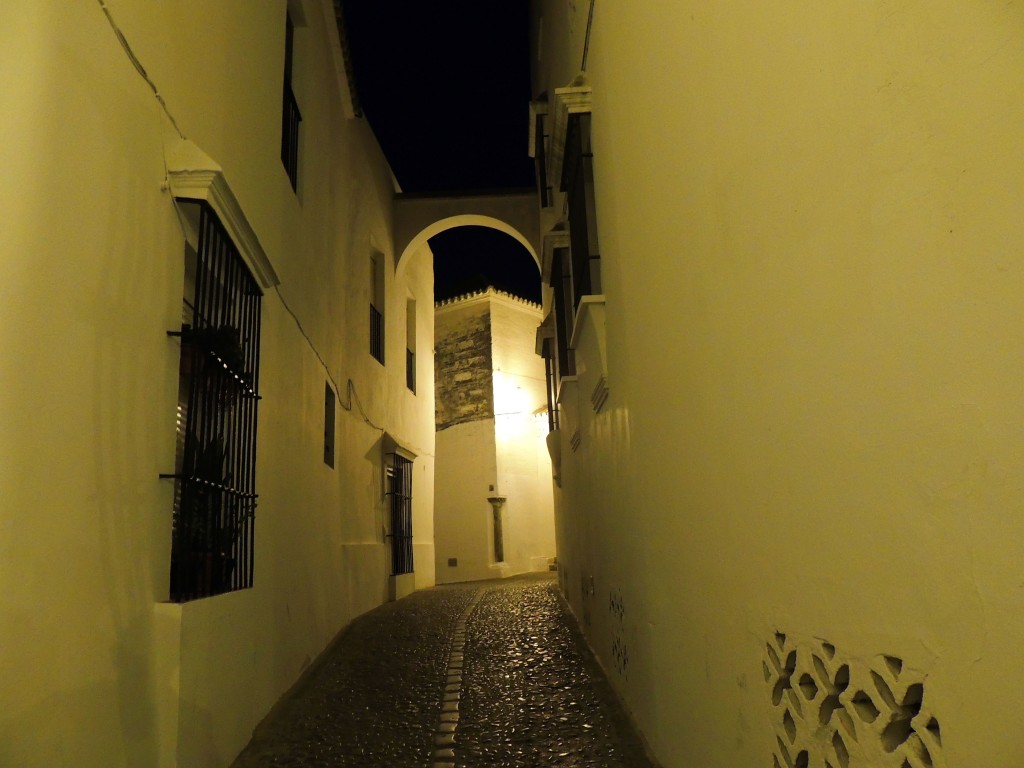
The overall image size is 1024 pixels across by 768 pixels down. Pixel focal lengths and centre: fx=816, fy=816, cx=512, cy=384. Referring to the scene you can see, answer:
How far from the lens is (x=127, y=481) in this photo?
3.14 meters

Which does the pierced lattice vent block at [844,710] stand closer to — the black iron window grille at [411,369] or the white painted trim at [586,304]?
the white painted trim at [586,304]

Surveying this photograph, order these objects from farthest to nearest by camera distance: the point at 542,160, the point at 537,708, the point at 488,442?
the point at 488,442
the point at 542,160
the point at 537,708

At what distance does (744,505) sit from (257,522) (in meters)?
3.45

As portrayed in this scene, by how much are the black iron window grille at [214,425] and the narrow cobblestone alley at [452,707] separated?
1.01m

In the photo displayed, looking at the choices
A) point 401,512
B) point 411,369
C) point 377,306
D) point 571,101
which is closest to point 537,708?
point 571,101

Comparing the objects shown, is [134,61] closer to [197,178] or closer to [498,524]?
[197,178]

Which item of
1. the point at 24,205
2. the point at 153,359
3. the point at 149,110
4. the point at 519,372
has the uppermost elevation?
the point at 519,372

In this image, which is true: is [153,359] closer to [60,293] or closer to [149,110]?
[60,293]

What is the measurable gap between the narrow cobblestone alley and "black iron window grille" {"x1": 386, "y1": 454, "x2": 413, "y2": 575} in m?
4.51

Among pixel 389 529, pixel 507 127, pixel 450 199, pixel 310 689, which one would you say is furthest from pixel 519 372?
pixel 310 689

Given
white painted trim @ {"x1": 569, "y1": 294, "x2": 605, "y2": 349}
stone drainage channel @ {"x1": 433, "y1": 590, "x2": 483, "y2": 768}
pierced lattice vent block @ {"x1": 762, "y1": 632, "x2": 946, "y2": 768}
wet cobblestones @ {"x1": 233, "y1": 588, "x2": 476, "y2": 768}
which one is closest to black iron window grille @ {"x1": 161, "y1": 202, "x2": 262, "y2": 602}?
wet cobblestones @ {"x1": 233, "y1": 588, "x2": 476, "y2": 768}

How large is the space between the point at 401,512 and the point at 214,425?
927 centimetres

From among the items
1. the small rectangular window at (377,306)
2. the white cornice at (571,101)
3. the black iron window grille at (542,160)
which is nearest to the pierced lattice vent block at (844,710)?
the white cornice at (571,101)

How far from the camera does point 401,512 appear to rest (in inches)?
519
